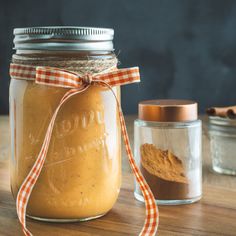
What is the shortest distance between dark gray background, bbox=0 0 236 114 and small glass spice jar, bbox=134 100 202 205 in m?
1.26

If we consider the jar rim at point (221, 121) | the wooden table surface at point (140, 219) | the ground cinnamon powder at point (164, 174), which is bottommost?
the wooden table surface at point (140, 219)

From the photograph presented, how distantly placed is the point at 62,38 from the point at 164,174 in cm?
26

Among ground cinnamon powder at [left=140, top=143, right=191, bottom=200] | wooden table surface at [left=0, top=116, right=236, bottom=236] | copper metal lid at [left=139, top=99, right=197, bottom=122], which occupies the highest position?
copper metal lid at [left=139, top=99, right=197, bottom=122]

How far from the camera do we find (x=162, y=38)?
6.63ft

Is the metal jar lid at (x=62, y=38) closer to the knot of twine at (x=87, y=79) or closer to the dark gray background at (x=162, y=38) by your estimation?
the knot of twine at (x=87, y=79)

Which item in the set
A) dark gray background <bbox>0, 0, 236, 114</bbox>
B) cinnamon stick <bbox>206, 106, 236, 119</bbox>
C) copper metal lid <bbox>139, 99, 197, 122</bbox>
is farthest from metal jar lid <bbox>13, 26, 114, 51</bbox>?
dark gray background <bbox>0, 0, 236, 114</bbox>

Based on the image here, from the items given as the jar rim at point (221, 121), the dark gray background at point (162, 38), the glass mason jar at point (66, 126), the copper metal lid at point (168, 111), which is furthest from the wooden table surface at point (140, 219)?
the dark gray background at point (162, 38)

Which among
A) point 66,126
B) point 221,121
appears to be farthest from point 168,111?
point 221,121

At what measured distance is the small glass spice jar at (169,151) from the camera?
0.74 meters

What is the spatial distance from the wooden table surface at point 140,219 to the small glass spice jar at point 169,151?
0.08 ft

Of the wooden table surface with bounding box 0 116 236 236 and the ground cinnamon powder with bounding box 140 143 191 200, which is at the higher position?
the ground cinnamon powder with bounding box 140 143 191 200

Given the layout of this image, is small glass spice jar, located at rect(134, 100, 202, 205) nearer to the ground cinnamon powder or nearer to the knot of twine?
the ground cinnamon powder

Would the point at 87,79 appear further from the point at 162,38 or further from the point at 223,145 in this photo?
the point at 162,38

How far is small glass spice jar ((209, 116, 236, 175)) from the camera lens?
104cm
